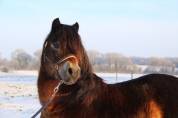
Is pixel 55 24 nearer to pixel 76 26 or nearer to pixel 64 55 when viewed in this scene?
pixel 76 26

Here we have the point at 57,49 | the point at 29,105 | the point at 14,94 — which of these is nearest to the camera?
the point at 57,49

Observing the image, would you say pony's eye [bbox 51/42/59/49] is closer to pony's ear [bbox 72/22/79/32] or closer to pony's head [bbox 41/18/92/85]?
pony's head [bbox 41/18/92/85]

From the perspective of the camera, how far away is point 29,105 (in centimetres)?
1263

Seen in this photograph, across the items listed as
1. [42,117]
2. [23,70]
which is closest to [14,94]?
[42,117]

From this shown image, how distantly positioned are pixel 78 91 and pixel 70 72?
28 centimetres

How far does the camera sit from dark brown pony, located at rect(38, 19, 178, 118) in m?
3.70

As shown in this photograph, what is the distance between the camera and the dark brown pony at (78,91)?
3697 mm

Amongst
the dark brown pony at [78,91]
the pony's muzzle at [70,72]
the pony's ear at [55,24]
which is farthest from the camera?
the pony's ear at [55,24]

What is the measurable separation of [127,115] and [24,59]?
3287 cm

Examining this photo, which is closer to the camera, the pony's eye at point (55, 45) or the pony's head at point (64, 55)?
the pony's head at point (64, 55)

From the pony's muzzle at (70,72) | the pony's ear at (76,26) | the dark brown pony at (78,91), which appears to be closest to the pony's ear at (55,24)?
the dark brown pony at (78,91)

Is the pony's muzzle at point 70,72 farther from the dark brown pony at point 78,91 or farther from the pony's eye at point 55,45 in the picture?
the pony's eye at point 55,45

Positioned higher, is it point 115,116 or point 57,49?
point 57,49

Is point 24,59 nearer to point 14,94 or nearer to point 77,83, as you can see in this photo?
point 14,94
